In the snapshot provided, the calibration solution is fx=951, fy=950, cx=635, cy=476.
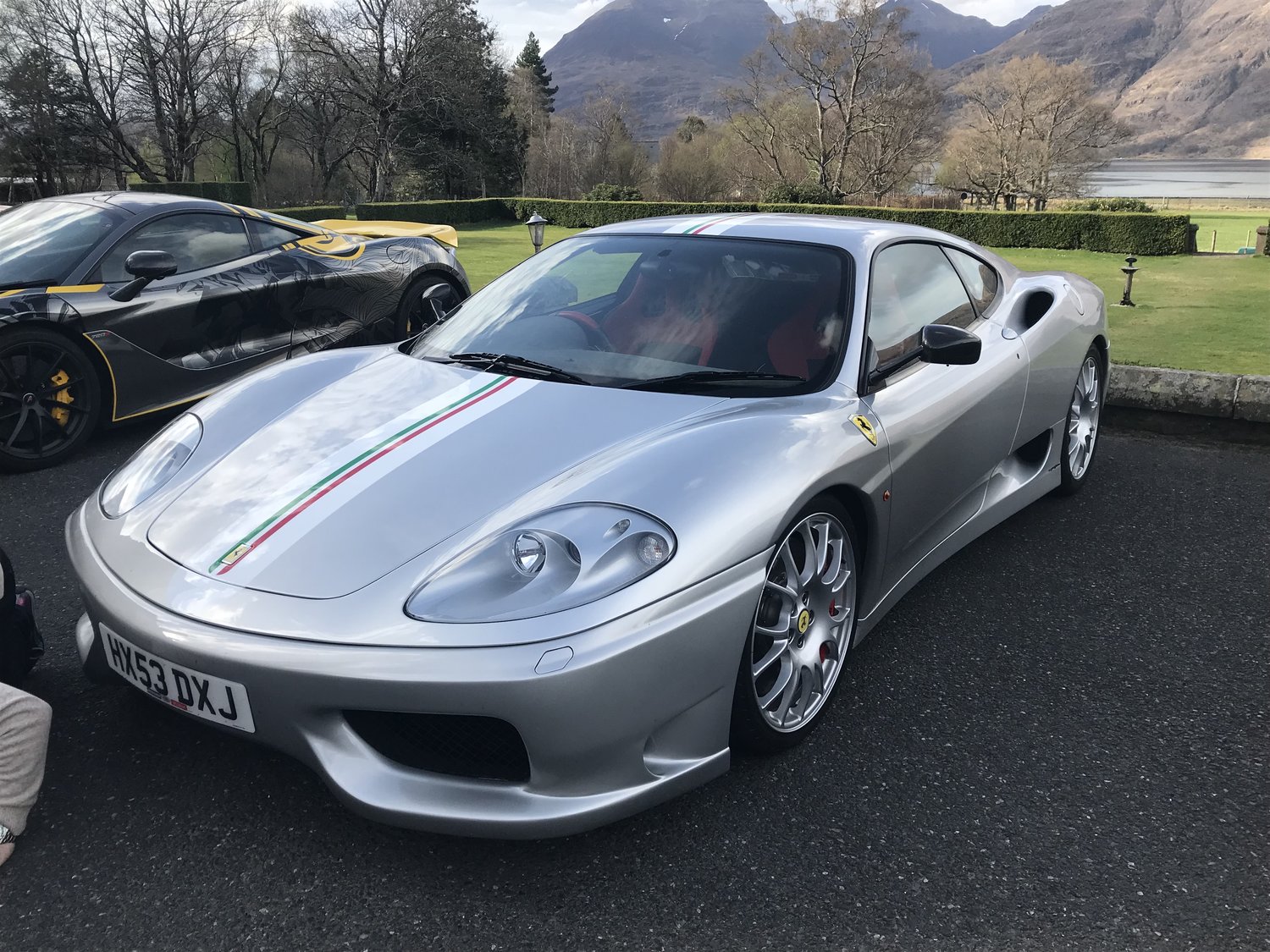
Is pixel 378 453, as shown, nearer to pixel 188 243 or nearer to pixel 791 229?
pixel 791 229

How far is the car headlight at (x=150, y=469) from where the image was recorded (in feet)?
7.65

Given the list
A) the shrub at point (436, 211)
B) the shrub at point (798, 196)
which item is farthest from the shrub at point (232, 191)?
the shrub at point (798, 196)

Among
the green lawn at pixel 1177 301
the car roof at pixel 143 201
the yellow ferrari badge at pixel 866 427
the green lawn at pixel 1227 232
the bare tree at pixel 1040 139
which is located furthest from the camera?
the bare tree at pixel 1040 139

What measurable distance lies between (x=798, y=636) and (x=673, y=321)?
3.26 ft

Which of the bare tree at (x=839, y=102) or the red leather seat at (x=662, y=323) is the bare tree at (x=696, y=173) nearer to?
the bare tree at (x=839, y=102)

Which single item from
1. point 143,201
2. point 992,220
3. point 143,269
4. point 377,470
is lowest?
point 992,220

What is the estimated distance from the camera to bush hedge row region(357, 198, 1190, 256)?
21.5 m

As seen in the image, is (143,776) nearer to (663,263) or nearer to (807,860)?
(807,860)

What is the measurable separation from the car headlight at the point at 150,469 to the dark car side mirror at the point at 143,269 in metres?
2.32

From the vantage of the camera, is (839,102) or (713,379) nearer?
(713,379)

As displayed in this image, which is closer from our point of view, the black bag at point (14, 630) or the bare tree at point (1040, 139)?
the black bag at point (14, 630)

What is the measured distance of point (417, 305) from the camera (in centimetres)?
624

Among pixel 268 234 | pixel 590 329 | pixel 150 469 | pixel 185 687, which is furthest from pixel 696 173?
pixel 185 687

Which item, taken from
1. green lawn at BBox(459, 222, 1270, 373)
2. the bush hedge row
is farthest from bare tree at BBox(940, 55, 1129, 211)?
green lawn at BBox(459, 222, 1270, 373)
